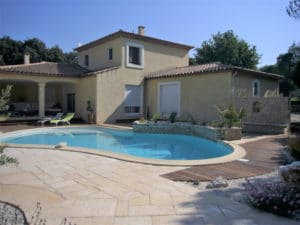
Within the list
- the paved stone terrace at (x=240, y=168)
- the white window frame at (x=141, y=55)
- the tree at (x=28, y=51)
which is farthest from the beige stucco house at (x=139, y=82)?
the tree at (x=28, y=51)

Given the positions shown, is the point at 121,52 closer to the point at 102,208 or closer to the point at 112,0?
the point at 112,0

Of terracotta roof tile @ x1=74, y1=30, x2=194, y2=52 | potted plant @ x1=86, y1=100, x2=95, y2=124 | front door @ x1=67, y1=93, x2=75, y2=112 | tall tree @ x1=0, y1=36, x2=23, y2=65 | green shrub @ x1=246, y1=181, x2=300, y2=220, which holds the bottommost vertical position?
green shrub @ x1=246, y1=181, x2=300, y2=220

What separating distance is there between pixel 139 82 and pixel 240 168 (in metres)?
15.8

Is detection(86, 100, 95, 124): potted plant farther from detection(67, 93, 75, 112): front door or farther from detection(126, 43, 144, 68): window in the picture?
detection(126, 43, 144, 68): window

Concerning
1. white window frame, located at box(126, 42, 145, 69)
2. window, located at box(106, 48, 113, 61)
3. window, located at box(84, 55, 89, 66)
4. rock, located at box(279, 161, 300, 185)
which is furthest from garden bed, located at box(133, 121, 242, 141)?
window, located at box(84, 55, 89, 66)

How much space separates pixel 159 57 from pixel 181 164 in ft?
56.9

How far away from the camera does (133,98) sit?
71.9 feet

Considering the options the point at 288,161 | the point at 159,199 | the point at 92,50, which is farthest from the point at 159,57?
the point at 159,199

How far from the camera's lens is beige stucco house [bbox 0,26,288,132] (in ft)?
56.8

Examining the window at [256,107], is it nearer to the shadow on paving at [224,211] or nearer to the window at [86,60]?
the shadow on paving at [224,211]

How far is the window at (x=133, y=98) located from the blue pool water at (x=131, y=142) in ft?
14.3

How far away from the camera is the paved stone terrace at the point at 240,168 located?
6387 mm

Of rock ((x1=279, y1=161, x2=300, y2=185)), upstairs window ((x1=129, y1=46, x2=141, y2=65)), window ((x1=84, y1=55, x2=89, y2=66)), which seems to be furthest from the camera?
window ((x1=84, y1=55, x2=89, y2=66))

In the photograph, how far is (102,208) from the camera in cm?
448
